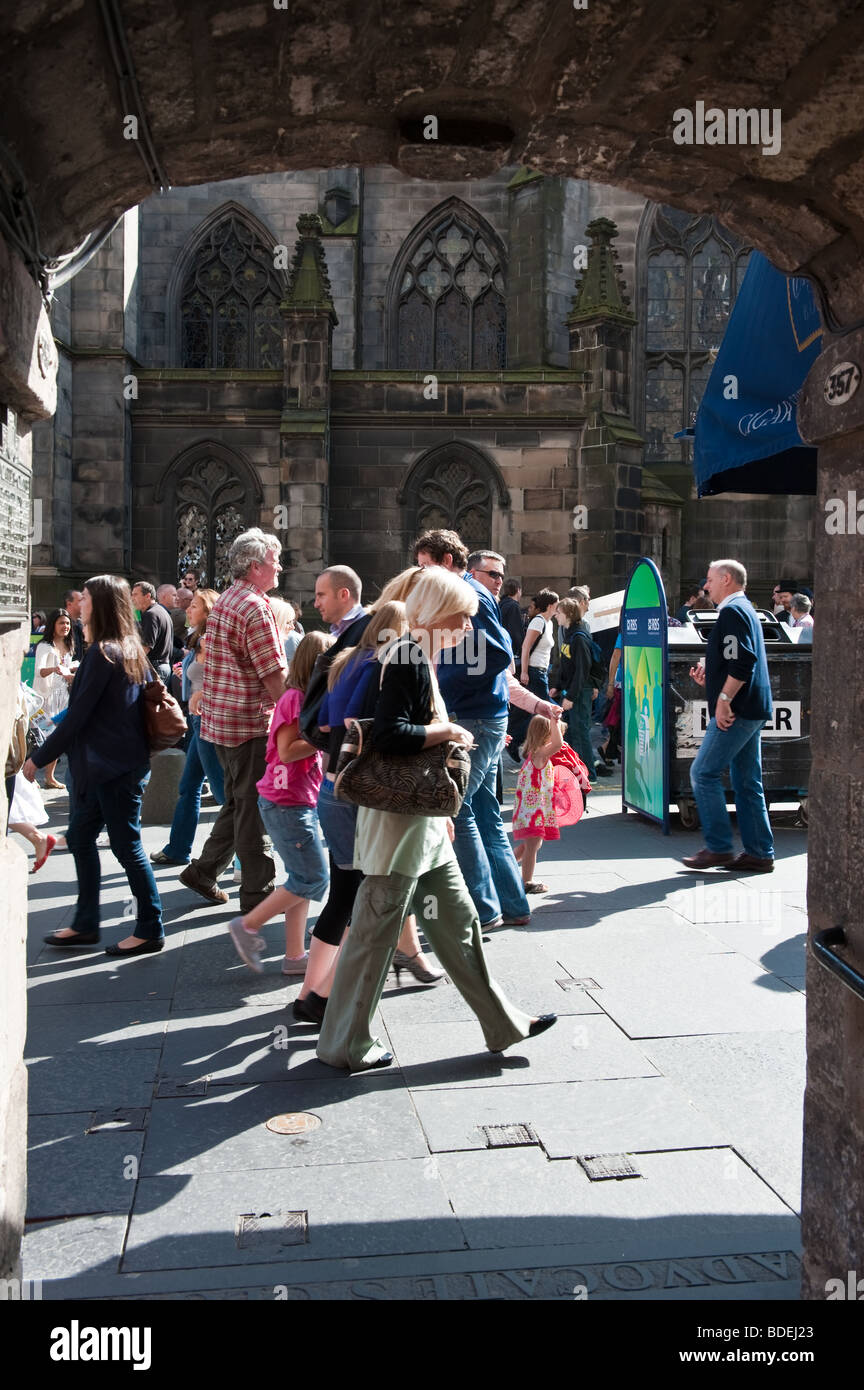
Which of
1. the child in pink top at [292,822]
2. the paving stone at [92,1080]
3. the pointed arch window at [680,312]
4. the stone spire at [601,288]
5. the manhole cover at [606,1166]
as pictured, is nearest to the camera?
the manhole cover at [606,1166]

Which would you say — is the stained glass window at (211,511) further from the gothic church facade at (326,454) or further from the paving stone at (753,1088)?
the paving stone at (753,1088)

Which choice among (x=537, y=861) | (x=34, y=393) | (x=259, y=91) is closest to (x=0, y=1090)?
(x=34, y=393)

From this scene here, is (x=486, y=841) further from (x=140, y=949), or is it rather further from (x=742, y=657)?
(x=742, y=657)

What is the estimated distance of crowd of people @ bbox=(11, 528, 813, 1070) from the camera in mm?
4379

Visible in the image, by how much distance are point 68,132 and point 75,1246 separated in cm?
→ 281

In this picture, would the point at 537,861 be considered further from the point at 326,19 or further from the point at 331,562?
the point at 331,562

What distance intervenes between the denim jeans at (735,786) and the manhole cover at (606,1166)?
14.2ft

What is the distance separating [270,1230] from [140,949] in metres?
2.81

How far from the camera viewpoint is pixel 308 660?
211 inches

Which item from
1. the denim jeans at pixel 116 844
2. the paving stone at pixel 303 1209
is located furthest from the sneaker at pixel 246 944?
the paving stone at pixel 303 1209

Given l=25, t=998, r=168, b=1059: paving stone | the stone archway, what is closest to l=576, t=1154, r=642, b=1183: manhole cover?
the stone archway

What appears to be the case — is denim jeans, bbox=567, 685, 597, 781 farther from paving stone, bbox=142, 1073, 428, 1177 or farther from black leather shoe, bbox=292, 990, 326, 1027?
paving stone, bbox=142, 1073, 428, 1177

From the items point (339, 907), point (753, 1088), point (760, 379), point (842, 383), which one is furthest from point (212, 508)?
point (842, 383)

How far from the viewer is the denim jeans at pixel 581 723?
38.6 feet
